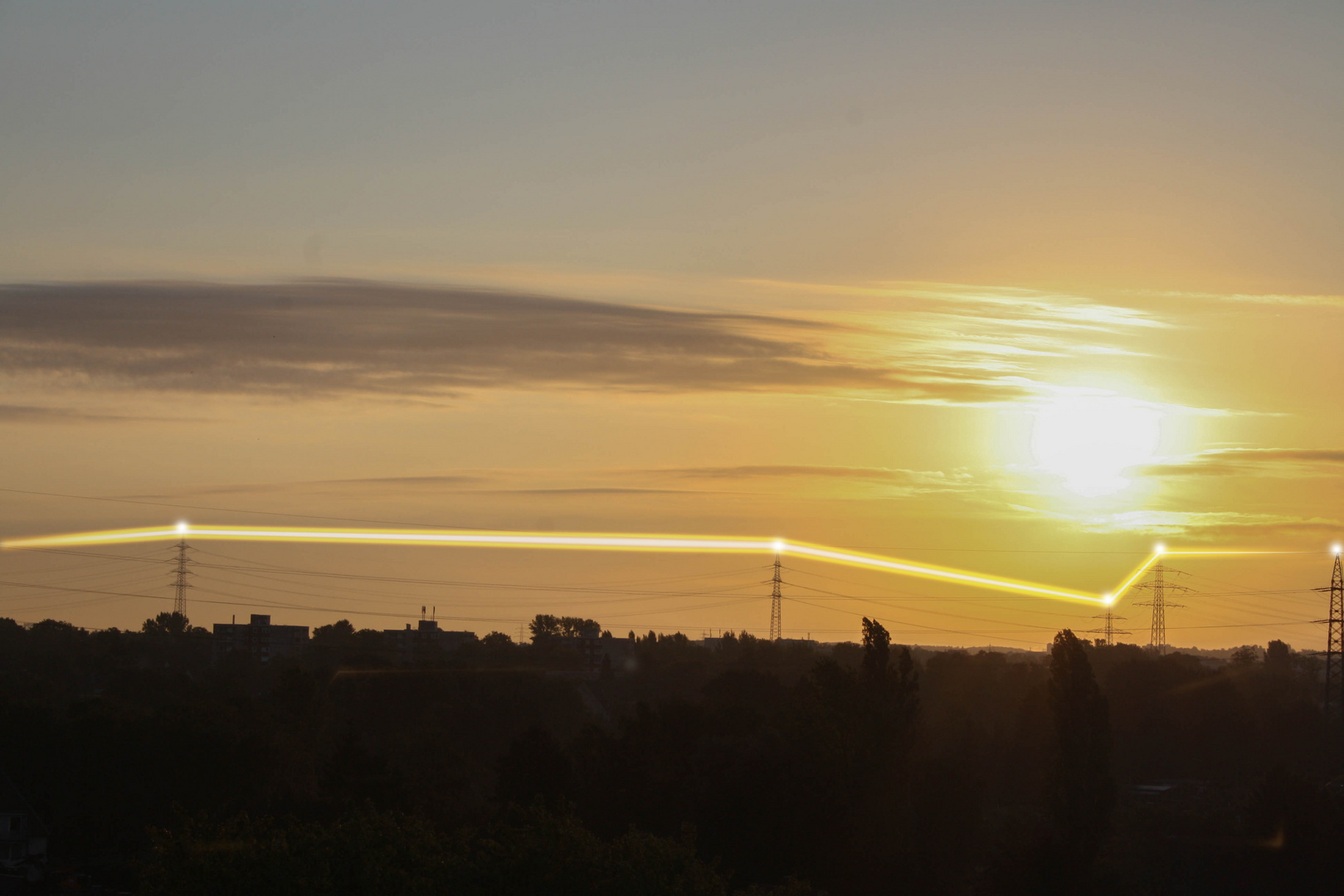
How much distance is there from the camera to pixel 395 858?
39.9 m

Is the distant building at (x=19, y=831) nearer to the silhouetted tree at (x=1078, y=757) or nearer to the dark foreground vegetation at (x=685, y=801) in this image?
the dark foreground vegetation at (x=685, y=801)

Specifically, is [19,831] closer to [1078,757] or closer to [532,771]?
[532,771]

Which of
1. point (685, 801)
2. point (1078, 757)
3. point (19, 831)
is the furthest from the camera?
point (19, 831)

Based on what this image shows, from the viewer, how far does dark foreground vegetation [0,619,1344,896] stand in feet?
129

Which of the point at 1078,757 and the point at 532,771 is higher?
the point at 1078,757

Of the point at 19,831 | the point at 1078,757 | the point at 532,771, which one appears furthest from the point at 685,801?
the point at 19,831

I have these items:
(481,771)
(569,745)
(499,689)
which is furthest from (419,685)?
(569,745)

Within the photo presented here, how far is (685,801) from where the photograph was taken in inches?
2436

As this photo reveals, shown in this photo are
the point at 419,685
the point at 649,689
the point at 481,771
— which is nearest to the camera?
the point at 481,771

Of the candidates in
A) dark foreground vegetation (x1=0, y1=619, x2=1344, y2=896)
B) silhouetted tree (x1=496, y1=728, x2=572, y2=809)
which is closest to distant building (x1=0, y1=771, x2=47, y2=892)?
dark foreground vegetation (x1=0, y1=619, x2=1344, y2=896)

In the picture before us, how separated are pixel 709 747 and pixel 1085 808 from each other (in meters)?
18.7

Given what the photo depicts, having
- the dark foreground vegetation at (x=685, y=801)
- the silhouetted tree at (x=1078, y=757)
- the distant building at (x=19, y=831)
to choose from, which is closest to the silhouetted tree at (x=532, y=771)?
the dark foreground vegetation at (x=685, y=801)

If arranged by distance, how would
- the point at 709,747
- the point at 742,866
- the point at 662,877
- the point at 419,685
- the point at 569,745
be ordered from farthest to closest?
1. the point at 419,685
2. the point at 569,745
3. the point at 709,747
4. the point at 742,866
5. the point at 662,877

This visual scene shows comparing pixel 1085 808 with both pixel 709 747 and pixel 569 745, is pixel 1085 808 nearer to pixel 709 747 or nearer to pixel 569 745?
pixel 709 747
